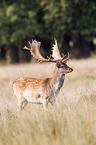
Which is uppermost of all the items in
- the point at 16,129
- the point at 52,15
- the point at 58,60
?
the point at 52,15

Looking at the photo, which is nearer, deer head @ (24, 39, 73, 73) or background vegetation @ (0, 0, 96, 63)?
deer head @ (24, 39, 73, 73)

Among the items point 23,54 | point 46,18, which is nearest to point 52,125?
point 46,18

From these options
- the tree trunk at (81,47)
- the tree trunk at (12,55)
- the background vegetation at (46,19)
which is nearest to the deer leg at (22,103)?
the background vegetation at (46,19)

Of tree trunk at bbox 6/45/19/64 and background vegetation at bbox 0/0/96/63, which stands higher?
background vegetation at bbox 0/0/96/63

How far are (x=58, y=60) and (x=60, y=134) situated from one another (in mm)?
1755

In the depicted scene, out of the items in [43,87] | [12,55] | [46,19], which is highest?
[46,19]

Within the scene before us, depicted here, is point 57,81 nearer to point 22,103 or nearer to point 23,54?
point 22,103

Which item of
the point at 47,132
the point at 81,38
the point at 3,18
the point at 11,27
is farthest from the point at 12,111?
the point at 81,38

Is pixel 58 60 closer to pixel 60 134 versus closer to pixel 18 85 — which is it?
pixel 18 85

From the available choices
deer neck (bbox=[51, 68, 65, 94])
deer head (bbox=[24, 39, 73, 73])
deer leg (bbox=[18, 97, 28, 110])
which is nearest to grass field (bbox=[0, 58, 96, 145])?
deer leg (bbox=[18, 97, 28, 110])

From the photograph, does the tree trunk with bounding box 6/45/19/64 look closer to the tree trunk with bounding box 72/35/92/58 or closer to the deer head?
the tree trunk with bounding box 72/35/92/58

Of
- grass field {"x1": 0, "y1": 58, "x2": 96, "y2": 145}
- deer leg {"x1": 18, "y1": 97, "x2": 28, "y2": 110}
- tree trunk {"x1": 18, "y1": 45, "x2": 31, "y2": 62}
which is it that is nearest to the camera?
grass field {"x1": 0, "y1": 58, "x2": 96, "y2": 145}

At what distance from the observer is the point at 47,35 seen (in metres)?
21.9

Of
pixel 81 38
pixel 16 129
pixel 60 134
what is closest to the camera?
pixel 60 134
